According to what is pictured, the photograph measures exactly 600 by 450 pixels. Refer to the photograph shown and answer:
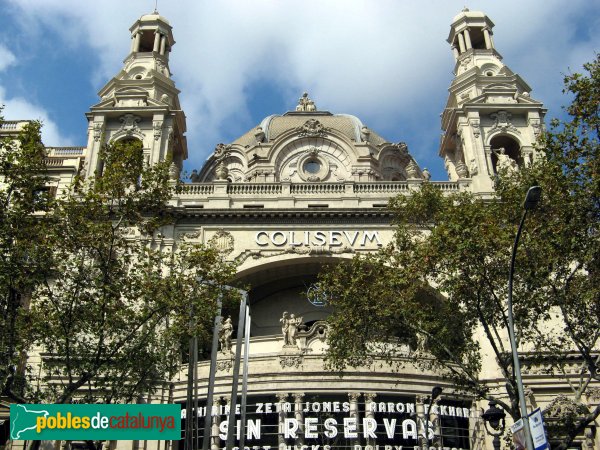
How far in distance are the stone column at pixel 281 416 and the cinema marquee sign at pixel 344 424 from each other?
4 centimetres

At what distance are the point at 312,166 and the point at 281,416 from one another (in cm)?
2240

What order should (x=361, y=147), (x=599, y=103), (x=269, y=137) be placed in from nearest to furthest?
(x=599, y=103) < (x=361, y=147) < (x=269, y=137)

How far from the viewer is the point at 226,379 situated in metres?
30.9

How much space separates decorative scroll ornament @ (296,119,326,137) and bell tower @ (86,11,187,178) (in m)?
8.83

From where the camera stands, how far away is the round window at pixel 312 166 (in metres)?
47.2

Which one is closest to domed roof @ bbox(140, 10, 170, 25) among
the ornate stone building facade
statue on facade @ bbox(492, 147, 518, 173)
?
the ornate stone building facade

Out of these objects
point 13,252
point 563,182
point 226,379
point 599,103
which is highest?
point 599,103

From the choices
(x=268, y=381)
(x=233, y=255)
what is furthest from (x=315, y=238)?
(x=268, y=381)

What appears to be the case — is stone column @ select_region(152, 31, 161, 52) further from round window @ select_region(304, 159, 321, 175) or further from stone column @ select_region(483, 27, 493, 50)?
stone column @ select_region(483, 27, 493, 50)

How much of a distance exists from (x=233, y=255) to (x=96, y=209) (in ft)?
45.4

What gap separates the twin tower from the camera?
41906 mm

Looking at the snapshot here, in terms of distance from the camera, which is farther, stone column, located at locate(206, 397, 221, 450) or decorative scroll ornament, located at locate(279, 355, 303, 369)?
decorative scroll ornament, located at locate(279, 355, 303, 369)

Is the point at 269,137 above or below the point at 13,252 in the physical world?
above

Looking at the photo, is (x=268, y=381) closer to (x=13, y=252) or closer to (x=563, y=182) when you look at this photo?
(x=13, y=252)
